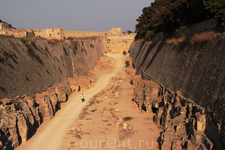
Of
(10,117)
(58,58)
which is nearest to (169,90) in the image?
(10,117)

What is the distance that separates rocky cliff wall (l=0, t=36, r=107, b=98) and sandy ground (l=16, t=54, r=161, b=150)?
8.94 ft

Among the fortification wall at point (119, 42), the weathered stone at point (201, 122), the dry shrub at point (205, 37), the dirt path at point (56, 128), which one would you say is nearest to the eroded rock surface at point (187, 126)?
the weathered stone at point (201, 122)

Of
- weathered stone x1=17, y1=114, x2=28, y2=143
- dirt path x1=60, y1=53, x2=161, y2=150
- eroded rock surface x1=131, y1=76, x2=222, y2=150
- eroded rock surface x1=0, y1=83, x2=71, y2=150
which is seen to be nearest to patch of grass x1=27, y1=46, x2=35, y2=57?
eroded rock surface x1=0, y1=83, x2=71, y2=150

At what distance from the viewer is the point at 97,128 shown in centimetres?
1298

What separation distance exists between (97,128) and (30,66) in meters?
7.30

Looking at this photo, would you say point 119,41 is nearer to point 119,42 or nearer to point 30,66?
point 119,42

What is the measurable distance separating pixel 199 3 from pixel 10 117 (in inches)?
545

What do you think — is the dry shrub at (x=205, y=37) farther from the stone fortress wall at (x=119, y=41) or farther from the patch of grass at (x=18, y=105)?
the stone fortress wall at (x=119, y=41)

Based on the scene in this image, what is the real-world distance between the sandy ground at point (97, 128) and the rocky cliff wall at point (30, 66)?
273 centimetres

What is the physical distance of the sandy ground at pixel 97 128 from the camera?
1065 cm

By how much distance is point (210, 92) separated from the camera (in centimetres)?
864

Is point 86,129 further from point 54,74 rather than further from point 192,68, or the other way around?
point 54,74

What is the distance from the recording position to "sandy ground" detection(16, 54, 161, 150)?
10648 mm

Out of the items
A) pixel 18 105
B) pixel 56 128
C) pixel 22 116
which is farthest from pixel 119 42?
pixel 22 116
